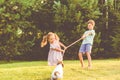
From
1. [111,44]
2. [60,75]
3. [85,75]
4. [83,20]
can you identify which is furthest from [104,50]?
[60,75]

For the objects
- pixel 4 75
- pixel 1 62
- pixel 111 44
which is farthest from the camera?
pixel 111 44

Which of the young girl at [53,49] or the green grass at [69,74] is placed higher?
the young girl at [53,49]

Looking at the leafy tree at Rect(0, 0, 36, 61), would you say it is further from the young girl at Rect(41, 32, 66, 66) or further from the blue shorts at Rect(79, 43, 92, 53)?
the young girl at Rect(41, 32, 66, 66)

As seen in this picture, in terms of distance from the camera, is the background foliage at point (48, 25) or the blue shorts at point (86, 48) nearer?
the blue shorts at point (86, 48)

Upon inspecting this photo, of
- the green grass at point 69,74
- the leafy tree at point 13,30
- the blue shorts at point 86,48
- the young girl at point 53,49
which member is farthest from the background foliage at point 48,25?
the young girl at point 53,49

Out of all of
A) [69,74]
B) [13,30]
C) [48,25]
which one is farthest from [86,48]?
[48,25]

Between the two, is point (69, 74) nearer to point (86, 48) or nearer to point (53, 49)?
point (53, 49)

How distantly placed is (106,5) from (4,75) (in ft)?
46.9

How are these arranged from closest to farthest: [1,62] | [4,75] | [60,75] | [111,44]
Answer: [60,75] → [4,75] → [1,62] → [111,44]

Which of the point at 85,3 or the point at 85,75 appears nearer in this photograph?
the point at 85,75

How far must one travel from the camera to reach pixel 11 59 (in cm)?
2506

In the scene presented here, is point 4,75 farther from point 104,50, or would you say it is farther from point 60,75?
point 104,50

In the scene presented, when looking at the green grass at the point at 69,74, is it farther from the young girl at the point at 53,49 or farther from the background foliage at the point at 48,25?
the background foliage at the point at 48,25

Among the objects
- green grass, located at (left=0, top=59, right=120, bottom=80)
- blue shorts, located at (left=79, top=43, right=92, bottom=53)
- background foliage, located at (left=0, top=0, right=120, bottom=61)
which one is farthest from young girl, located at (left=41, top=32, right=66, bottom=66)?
background foliage, located at (left=0, top=0, right=120, bottom=61)
